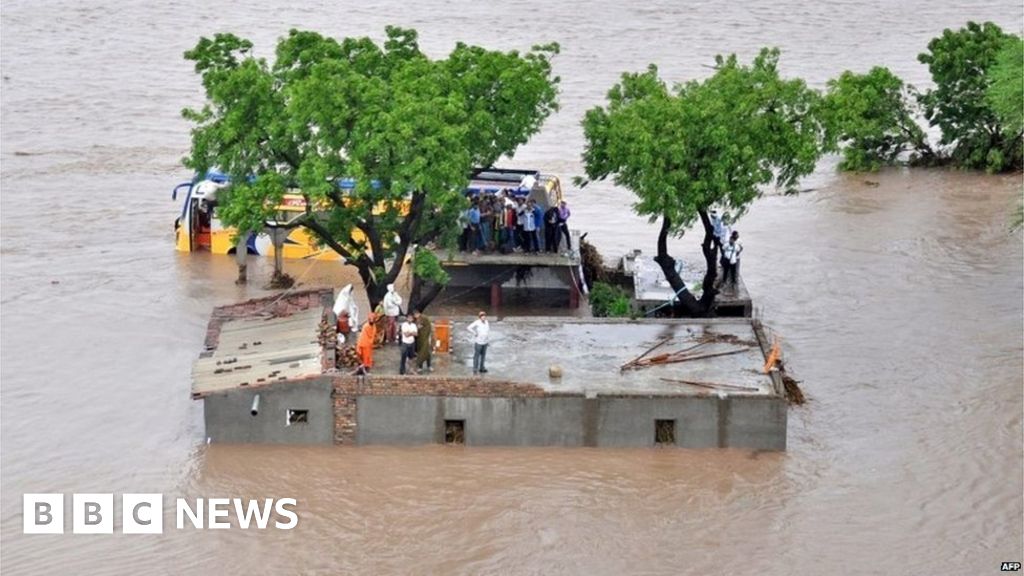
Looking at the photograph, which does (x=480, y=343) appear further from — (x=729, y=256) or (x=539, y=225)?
(x=729, y=256)

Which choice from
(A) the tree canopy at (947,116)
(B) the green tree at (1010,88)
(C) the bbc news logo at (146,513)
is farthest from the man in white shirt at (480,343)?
(A) the tree canopy at (947,116)

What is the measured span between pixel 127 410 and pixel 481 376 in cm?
683

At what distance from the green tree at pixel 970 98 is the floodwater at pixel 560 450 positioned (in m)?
0.88

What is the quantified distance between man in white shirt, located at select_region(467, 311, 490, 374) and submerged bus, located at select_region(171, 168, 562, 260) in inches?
347

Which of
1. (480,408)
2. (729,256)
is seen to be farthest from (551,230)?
(480,408)

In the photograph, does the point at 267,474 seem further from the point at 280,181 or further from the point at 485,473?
the point at 280,181

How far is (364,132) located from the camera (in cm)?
2939

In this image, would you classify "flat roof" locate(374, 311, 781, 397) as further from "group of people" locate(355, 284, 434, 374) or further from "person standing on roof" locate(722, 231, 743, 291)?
"person standing on roof" locate(722, 231, 743, 291)

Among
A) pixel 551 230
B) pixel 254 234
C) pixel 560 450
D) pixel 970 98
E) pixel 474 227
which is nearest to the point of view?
pixel 560 450

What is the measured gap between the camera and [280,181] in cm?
2938

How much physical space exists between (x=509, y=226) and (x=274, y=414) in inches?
A: 349

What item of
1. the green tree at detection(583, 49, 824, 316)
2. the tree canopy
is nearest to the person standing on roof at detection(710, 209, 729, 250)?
the green tree at detection(583, 49, 824, 316)

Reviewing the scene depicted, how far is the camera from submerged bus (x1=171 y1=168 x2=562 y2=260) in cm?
Answer: 3662

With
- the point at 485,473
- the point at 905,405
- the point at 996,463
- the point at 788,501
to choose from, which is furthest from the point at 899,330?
the point at 485,473
